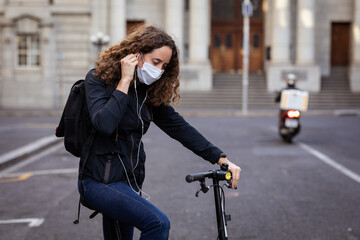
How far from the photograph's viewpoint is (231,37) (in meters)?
34.2

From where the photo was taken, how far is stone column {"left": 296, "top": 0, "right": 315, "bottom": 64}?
3002 centimetres

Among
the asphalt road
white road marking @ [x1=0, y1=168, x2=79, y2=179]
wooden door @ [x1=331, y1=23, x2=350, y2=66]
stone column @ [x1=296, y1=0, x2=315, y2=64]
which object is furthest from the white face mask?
wooden door @ [x1=331, y1=23, x2=350, y2=66]

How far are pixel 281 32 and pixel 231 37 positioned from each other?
15.6 ft

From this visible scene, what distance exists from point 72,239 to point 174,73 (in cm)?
262

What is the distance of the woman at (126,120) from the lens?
2.55 meters

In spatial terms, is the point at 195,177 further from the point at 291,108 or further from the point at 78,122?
the point at 291,108

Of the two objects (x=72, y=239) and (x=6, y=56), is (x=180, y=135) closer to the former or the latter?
(x=72, y=239)

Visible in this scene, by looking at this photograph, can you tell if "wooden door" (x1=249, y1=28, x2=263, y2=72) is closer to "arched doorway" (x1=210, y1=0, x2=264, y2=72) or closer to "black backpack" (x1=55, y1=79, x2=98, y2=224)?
"arched doorway" (x1=210, y1=0, x2=264, y2=72)

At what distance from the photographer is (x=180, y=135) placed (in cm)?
308

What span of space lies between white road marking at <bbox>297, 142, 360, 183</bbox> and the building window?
21.7 metres

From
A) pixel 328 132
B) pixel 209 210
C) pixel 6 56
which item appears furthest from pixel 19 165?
pixel 6 56

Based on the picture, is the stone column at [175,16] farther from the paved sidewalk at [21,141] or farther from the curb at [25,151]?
the curb at [25,151]

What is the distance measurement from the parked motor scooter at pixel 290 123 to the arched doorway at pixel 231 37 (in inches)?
850

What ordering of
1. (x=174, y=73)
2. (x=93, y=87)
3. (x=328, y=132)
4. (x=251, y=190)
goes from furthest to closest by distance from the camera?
1. (x=328, y=132)
2. (x=251, y=190)
3. (x=174, y=73)
4. (x=93, y=87)
